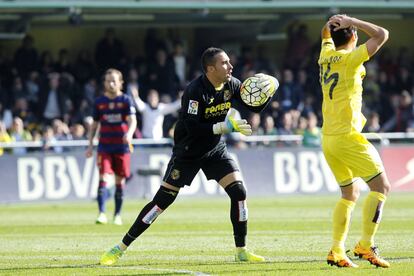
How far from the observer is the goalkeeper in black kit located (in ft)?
35.0

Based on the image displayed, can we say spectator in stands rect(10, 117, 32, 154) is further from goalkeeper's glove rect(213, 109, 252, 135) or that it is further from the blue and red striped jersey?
goalkeeper's glove rect(213, 109, 252, 135)

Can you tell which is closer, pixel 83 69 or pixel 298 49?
pixel 83 69

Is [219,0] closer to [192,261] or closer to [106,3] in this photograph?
[106,3]

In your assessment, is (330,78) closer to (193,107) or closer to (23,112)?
(193,107)

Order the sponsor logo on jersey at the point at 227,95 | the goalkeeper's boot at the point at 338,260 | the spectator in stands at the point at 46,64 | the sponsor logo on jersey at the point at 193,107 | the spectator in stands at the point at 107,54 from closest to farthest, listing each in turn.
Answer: the goalkeeper's boot at the point at 338,260 → the sponsor logo on jersey at the point at 193,107 → the sponsor logo on jersey at the point at 227,95 → the spectator in stands at the point at 46,64 → the spectator in stands at the point at 107,54

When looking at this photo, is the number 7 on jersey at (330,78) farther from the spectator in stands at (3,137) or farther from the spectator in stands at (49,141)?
the spectator in stands at (3,137)

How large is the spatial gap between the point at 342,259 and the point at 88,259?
291cm

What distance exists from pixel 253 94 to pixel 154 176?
12.7 metres

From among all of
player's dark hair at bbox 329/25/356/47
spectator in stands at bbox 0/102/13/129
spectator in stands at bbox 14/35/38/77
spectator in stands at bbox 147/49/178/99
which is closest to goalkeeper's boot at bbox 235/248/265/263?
player's dark hair at bbox 329/25/356/47

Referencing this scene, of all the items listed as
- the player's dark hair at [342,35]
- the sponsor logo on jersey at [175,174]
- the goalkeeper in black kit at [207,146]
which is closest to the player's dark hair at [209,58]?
the goalkeeper in black kit at [207,146]

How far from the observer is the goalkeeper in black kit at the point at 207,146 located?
10656 millimetres

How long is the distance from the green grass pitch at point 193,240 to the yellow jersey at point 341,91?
4.56 feet

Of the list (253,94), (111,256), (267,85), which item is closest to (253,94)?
(253,94)

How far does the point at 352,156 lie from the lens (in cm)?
1017
